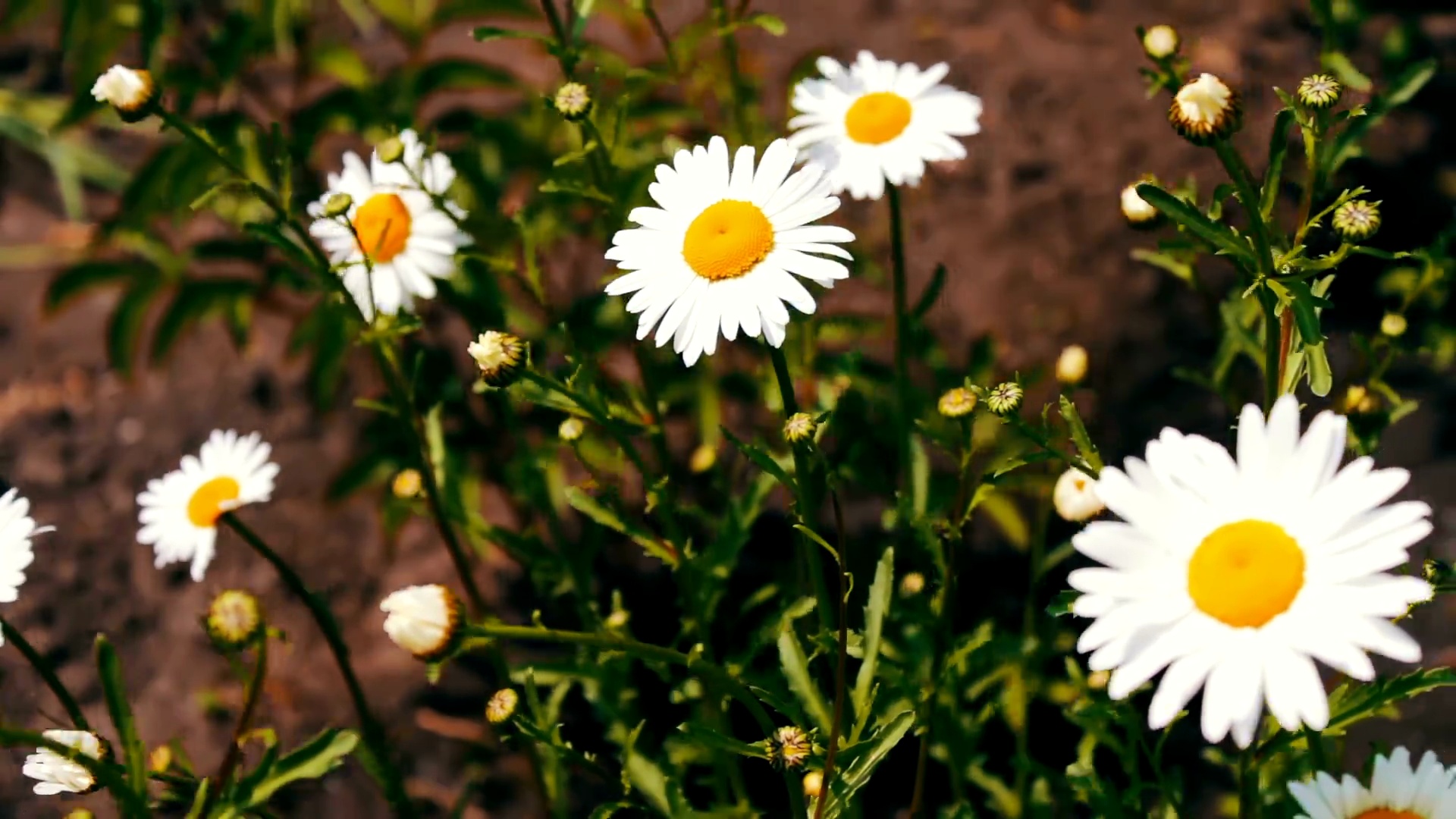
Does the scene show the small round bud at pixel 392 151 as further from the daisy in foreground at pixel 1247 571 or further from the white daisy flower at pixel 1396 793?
the white daisy flower at pixel 1396 793

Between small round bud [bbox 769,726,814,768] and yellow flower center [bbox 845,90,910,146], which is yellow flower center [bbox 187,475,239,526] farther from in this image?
yellow flower center [bbox 845,90,910,146]

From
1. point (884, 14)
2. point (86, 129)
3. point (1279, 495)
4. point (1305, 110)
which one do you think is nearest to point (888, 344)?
point (884, 14)

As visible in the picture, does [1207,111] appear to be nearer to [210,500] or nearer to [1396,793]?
[1396,793]

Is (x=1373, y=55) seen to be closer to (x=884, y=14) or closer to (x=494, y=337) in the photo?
(x=884, y=14)

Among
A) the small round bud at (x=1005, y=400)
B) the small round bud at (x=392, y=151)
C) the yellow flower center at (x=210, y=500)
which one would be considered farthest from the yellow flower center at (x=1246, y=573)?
the yellow flower center at (x=210, y=500)

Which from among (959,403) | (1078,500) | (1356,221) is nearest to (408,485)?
(959,403)

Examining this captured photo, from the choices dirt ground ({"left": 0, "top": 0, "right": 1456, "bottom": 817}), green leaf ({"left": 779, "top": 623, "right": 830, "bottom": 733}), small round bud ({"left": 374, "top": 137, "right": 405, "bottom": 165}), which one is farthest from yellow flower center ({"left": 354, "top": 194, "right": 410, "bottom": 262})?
green leaf ({"left": 779, "top": 623, "right": 830, "bottom": 733})
